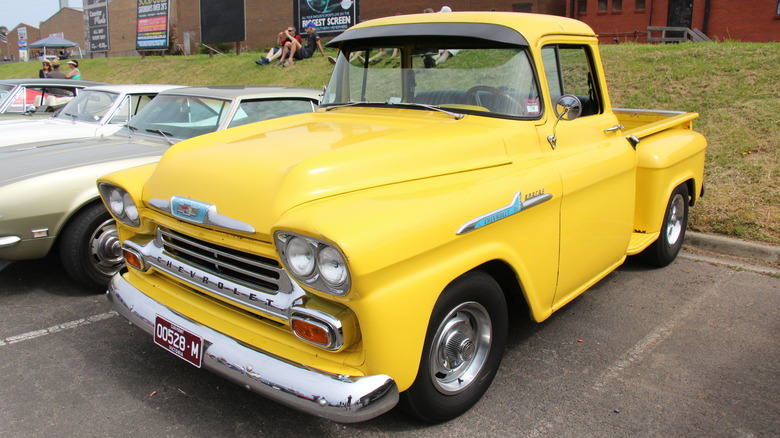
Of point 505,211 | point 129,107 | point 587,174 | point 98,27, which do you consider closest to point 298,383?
point 505,211

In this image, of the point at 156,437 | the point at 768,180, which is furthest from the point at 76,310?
the point at 768,180

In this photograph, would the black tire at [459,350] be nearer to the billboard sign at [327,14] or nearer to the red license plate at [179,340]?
the red license plate at [179,340]

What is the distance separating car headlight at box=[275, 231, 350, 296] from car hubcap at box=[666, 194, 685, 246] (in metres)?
3.63

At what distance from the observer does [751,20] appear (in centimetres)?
2059

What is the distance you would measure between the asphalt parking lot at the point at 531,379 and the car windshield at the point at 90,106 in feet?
10.2

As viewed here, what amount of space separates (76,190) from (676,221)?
4750 mm

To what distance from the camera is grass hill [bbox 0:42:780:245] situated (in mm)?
5863

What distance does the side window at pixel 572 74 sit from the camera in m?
3.54

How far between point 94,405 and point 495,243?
214cm

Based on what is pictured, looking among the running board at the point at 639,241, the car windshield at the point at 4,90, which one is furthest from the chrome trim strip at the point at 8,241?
the car windshield at the point at 4,90

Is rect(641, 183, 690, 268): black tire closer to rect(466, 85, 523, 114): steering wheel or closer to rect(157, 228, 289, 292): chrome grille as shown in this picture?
rect(466, 85, 523, 114): steering wheel

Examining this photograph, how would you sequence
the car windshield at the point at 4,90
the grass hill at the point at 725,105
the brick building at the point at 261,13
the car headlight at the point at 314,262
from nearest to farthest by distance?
1. the car headlight at the point at 314,262
2. the grass hill at the point at 725,105
3. the car windshield at the point at 4,90
4. the brick building at the point at 261,13

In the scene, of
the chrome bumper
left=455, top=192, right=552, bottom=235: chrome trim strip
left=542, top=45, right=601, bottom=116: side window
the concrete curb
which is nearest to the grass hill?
the concrete curb

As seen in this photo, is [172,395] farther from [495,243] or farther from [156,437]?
[495,243]
